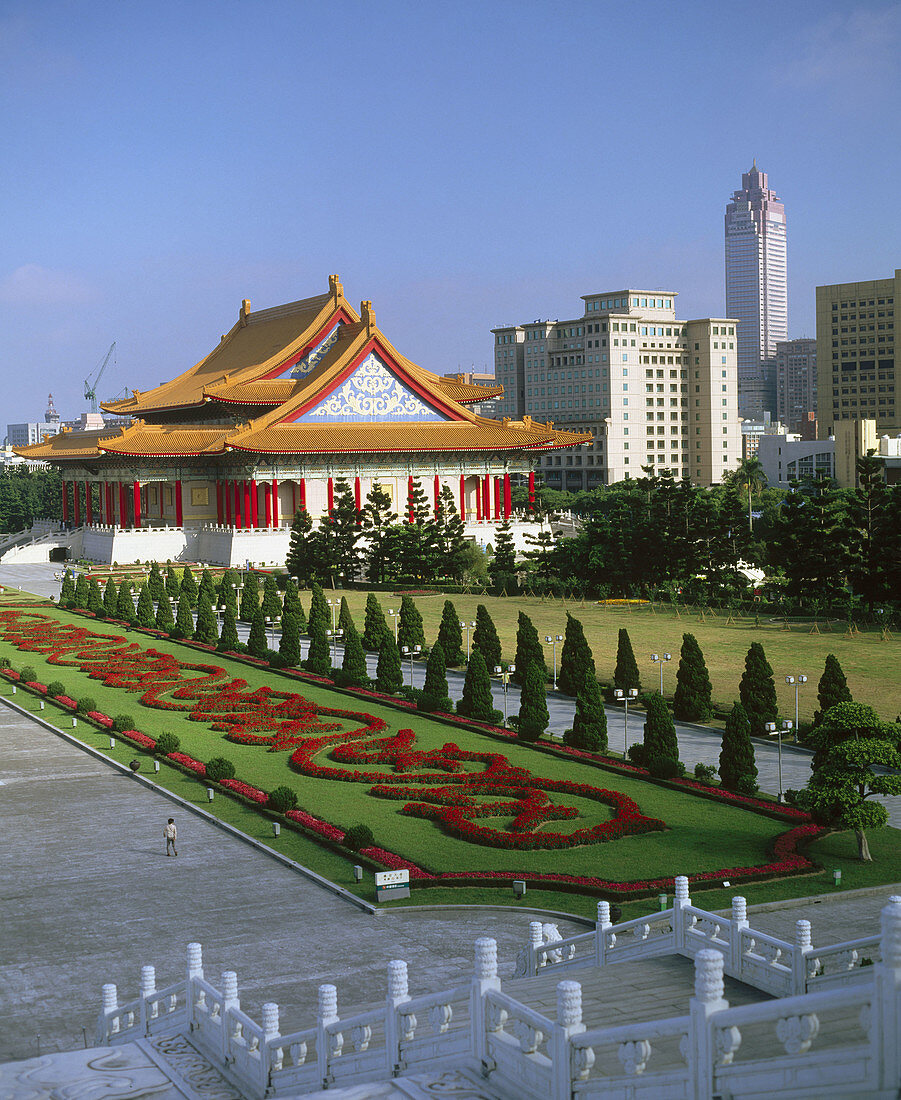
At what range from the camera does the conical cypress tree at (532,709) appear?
98.7 feet

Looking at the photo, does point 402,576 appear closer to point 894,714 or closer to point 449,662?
point 449,662

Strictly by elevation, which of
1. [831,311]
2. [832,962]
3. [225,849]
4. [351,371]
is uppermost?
[831,311]

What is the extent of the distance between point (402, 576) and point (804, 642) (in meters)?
23.6

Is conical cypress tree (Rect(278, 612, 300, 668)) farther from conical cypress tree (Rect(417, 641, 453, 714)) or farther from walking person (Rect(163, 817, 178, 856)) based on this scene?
walking person (Rect(163, 817, 178, 856))

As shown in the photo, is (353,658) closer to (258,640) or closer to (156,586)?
(258,640)

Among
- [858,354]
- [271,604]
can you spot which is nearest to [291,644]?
[271,604]

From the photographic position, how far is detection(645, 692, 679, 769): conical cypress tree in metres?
26.9

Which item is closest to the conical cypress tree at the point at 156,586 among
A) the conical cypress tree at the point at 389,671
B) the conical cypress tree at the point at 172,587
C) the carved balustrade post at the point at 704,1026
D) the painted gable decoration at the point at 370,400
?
the conical cypress tree at the point at 172,587

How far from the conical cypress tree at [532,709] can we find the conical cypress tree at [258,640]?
1477 centimetres

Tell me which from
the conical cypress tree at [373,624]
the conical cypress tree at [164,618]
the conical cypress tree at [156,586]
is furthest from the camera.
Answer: the conical cypress tree at [156,586]

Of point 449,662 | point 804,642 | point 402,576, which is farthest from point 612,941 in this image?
point 402,576

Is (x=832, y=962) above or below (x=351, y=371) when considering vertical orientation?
below

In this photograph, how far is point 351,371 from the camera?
7400cm

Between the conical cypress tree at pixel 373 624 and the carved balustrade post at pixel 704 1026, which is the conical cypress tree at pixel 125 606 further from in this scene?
the carved balustrade post at pixel 704 1026
